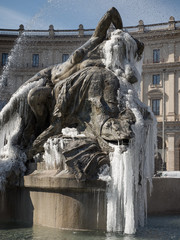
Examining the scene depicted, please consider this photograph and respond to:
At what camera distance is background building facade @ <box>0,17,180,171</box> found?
39875 mm

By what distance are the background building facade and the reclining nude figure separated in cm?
3400

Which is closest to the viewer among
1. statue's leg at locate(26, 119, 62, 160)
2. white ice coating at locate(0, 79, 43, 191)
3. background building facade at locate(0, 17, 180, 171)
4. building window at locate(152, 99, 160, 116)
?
statue's leg at locate(26, 119, 62, 160)

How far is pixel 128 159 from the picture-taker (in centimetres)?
472

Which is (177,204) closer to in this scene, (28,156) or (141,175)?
(141,175)

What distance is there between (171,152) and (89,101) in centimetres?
3500

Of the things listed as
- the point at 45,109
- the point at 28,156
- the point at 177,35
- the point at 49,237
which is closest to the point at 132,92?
the point at 45,109

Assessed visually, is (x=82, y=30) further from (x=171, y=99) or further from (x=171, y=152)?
(x=171, y=152)

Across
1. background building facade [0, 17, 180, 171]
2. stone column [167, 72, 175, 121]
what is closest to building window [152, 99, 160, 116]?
background building facade [0, 17, 180, 171]

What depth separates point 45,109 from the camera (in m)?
5.89

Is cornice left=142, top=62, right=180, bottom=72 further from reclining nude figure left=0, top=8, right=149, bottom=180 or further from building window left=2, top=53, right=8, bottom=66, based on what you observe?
reclining nude figure left=0, top=8, right=149, bottom=180

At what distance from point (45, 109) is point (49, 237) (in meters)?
2.10

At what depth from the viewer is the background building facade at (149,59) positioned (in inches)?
1570

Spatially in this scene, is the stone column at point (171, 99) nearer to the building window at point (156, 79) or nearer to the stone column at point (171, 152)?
the building window at point (156, 79)

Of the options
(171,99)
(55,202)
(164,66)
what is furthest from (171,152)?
(55,202)
